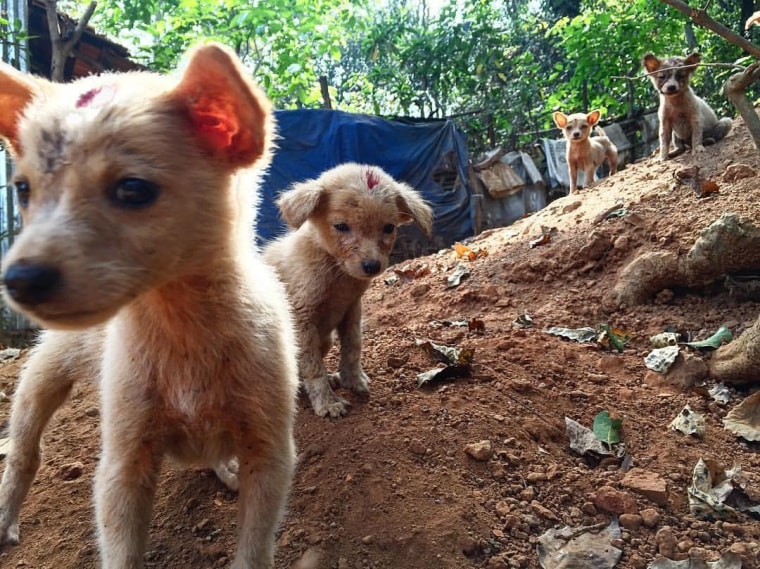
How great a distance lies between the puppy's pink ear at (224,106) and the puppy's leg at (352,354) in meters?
2.10

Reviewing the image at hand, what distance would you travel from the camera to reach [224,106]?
197 cm

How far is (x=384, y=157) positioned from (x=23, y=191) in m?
10.1

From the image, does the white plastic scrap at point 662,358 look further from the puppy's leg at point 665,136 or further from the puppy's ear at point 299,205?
the puppy's leg at point 665,136

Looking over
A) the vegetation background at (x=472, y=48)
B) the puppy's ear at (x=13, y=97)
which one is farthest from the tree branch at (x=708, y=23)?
the vegetation background at (x=472, y=48)

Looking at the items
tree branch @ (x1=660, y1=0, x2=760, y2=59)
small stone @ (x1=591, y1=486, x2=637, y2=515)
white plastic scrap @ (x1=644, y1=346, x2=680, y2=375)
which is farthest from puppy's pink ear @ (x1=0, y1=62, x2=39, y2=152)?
white plastic scrap @ (x1=644, y1=346, x2=680, y2=375)

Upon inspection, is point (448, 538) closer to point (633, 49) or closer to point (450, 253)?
point (450, 253)

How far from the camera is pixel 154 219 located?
178 centimetres

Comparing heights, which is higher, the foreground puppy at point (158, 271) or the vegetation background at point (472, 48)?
the vegetation background at point (472, 48)

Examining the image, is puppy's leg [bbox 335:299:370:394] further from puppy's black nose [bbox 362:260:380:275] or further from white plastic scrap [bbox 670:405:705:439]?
white plastic scrap [bbox 670:405:705:439]

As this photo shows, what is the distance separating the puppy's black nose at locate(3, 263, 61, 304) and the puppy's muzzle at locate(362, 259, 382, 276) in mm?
2401

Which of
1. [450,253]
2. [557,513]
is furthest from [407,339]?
[450,253]

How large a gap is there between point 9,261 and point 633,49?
15644 millimetres

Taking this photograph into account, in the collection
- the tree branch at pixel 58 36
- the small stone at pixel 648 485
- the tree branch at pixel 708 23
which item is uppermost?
the tree branch at pixel 58 36

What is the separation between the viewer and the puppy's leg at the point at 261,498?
2.12 m
